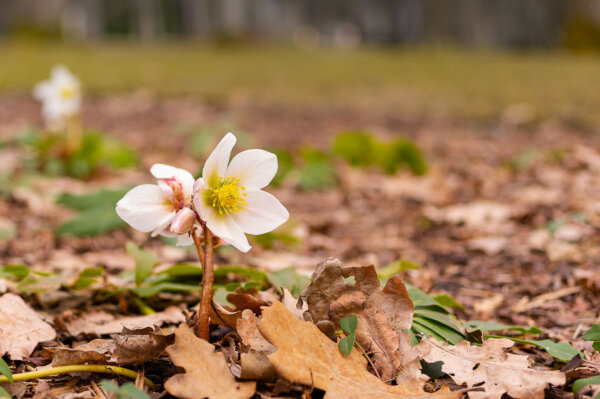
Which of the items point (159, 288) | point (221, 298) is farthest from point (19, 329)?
point (221, 298)


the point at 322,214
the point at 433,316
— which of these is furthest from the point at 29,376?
the point at 322,214

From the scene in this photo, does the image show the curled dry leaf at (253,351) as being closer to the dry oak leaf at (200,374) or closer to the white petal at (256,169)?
the dry oak leaf at (200,374)

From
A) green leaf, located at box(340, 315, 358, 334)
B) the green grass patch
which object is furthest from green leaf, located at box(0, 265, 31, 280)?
the green grass patch

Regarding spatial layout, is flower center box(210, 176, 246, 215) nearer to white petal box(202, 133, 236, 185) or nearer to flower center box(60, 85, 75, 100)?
white petal box(202, 133, 236, 185)

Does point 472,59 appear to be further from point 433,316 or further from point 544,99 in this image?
point 433,316

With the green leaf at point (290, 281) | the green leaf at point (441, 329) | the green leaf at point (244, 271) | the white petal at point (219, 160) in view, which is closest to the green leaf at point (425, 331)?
the green leaf at point (441, 329)

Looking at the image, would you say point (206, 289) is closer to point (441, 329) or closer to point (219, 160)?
point (219, 160)

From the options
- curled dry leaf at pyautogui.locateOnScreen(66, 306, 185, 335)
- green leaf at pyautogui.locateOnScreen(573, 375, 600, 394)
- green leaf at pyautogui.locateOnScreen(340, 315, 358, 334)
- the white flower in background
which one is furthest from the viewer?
the white flower in background
